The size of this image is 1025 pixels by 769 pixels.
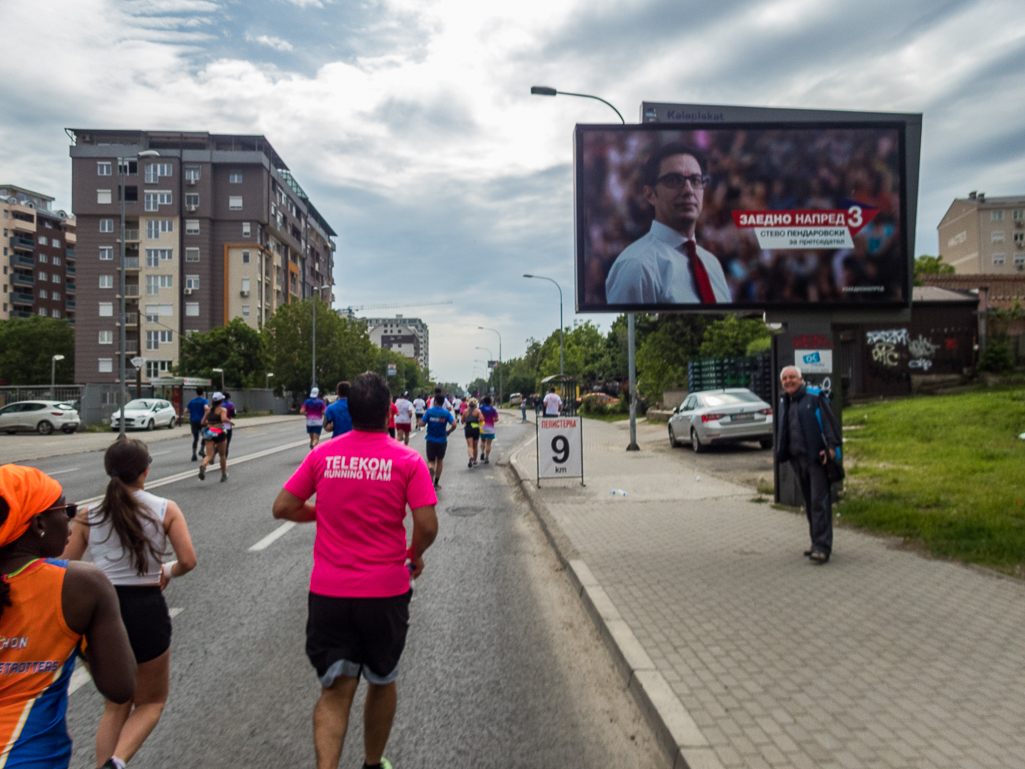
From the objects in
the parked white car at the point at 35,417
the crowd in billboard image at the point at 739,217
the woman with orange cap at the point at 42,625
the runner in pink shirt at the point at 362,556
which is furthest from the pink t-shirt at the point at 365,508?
the parked white car at the point at 35,417

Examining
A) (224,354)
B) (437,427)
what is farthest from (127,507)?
(224,354)

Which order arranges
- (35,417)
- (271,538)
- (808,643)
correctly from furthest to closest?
1. (35,417)
2. (271,538)
3. (808,643)

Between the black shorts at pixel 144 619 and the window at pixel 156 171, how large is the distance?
84847 mm

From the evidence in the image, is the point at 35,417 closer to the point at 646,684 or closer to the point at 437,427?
the point at 437,427

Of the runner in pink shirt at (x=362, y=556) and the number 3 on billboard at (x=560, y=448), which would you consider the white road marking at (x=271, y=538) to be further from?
the runner in pink shirt at (x=362, y=556)

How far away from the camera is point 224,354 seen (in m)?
67.2

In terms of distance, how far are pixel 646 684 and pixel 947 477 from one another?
29.4ft

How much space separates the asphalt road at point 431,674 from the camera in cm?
349

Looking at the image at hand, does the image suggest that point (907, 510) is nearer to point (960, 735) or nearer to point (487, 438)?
point (960, 735)

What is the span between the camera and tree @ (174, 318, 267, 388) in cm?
6619

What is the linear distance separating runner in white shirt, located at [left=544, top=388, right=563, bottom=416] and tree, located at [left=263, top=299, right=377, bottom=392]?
5202cm

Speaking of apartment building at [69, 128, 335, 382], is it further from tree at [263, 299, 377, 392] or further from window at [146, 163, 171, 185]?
tree at [263, 299, 377, 392]

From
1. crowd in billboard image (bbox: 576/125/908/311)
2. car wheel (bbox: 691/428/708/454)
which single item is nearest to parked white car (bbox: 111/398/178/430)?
car wheel (bbox: 691/428/708/454)

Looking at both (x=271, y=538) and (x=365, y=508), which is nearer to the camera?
(x=365, y=508)
